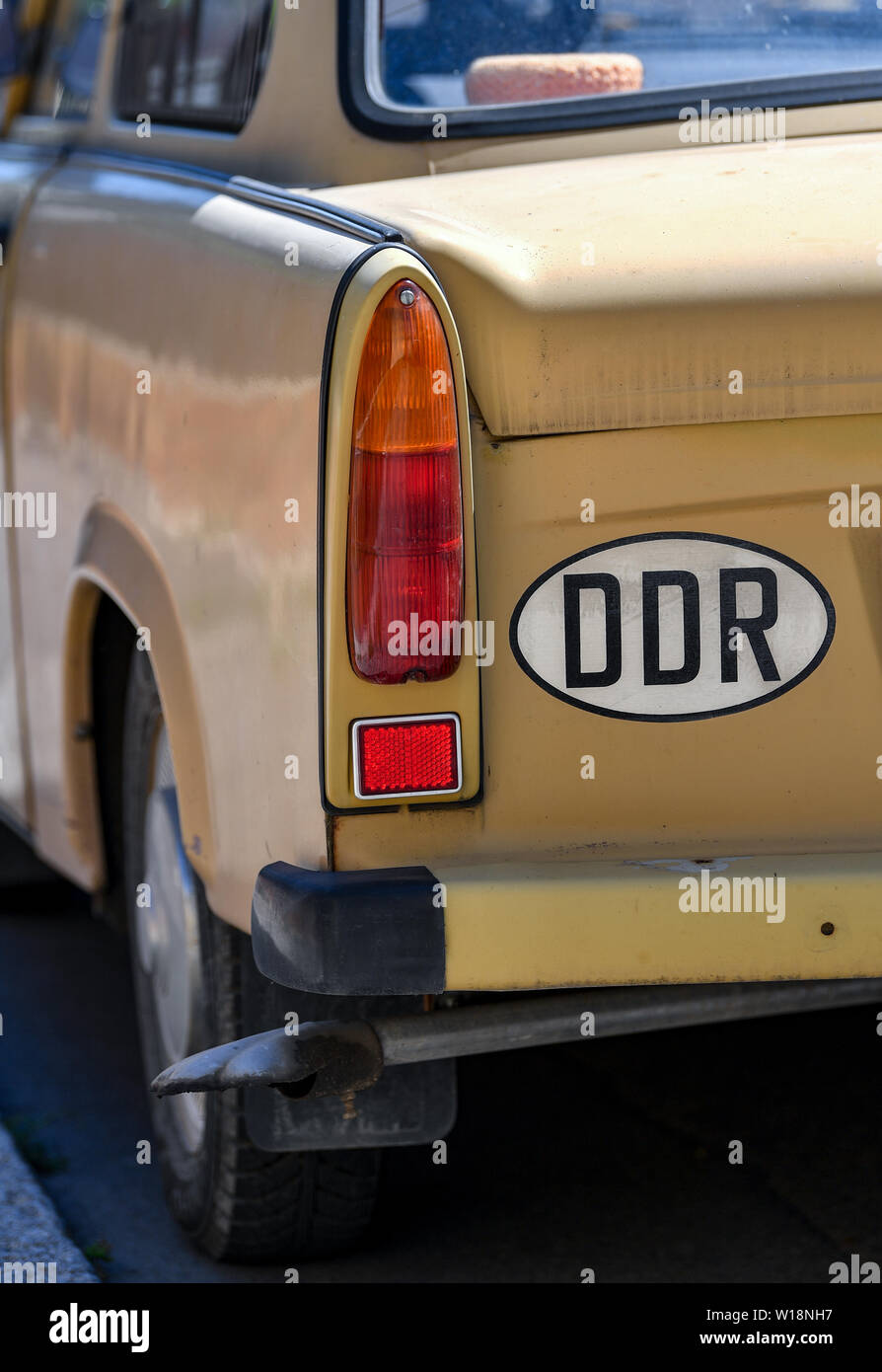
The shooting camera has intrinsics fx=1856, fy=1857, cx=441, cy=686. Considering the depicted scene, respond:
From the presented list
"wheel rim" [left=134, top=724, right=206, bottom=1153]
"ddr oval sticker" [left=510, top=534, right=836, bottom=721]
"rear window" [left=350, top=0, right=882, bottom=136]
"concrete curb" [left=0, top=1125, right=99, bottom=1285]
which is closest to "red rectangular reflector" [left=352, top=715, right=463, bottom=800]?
"ddr oval sticker" [left=510, top=534, right=836, bottom=721]

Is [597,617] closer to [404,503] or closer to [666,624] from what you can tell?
[666,624]

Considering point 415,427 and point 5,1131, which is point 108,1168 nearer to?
point 5,1131

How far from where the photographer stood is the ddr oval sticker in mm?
2215

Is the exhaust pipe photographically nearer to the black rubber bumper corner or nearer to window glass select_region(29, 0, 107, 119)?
the black rubber bumper corner

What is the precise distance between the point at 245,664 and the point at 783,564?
71 cm

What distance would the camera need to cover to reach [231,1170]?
2922 millimetres

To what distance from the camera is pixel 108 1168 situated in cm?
357

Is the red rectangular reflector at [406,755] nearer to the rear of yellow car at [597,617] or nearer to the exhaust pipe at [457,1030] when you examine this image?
the rear of yellow car at [597,617]

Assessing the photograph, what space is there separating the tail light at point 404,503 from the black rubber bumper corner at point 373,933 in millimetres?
244

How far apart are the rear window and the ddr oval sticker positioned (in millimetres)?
997

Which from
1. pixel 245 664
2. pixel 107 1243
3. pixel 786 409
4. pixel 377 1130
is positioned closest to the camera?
pixel 786 409

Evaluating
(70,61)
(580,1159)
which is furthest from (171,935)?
(70,61)

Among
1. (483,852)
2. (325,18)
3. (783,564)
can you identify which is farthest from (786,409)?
(325,18)

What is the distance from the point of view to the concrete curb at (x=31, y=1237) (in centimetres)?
298
